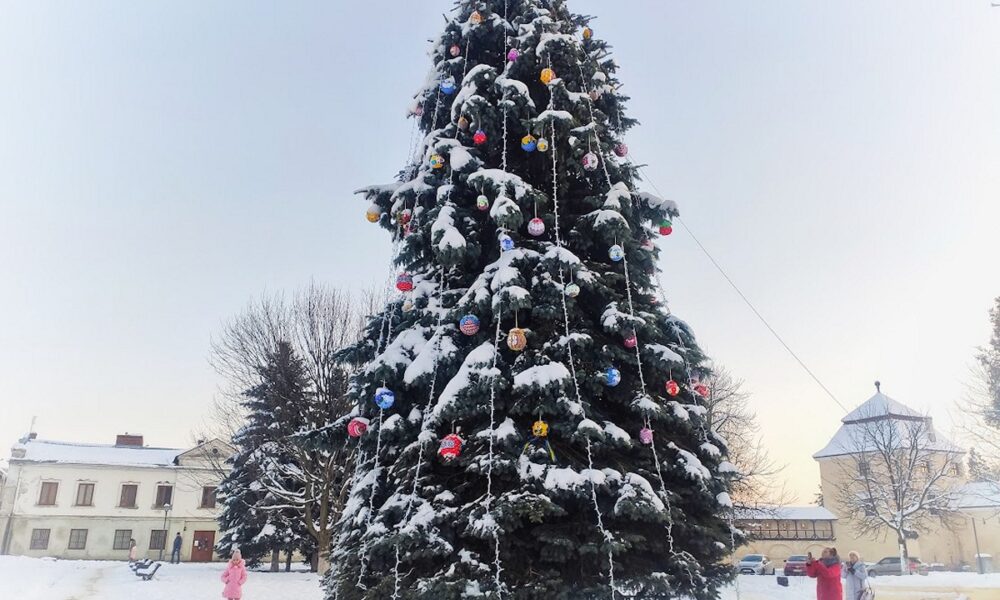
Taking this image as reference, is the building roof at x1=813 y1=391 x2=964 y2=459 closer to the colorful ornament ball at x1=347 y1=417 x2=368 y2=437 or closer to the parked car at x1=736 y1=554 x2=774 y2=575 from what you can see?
the parked car at x1=736 y1=554 x2=774 y2=575

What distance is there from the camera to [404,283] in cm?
734

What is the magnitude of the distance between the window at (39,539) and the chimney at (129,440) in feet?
25.6

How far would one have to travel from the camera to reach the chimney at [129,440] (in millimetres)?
45000

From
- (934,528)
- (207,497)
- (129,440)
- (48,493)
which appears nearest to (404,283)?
(207,497)

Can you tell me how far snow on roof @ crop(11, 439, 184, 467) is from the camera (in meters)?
39.3

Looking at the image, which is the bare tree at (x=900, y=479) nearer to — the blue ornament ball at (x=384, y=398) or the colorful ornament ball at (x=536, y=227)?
the colorful ornament ball at (x=536, y=227)

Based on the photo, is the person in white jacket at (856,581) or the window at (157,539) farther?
the window at (157,539)

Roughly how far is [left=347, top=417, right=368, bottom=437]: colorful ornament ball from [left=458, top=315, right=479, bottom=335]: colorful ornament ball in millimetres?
1522

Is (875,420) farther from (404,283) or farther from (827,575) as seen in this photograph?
(404,283)

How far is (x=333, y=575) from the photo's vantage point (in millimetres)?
6961

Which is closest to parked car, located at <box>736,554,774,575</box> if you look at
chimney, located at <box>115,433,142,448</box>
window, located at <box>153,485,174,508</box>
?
window, located at <box>153,485,174,508</box>

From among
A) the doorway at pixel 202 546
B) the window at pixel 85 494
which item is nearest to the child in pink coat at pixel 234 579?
the doorway at pixel 202 546

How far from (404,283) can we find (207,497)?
40.6 meters

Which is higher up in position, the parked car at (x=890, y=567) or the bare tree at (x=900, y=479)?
the bare tree at (x=900, y=479)
